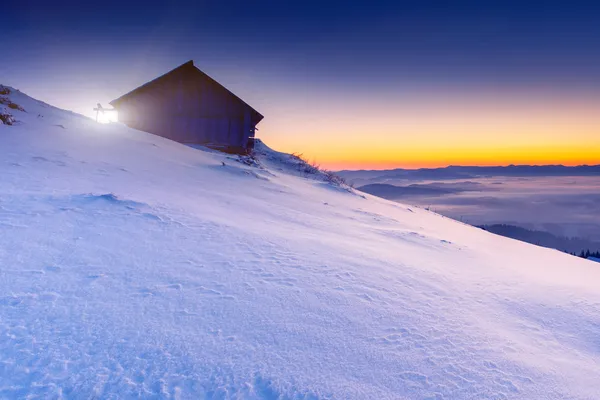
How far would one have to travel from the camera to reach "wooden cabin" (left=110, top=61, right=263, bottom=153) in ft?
59.1

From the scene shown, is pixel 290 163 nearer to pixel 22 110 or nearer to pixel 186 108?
pixel 186 108

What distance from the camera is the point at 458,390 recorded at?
153cm

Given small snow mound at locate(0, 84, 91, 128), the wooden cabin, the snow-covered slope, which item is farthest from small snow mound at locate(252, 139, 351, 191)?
the snow-covered slope

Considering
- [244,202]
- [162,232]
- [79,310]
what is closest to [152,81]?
[244,202]

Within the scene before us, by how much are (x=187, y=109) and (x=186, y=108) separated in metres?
0.07

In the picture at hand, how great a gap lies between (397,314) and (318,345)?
0.65m

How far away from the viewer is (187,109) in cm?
1809

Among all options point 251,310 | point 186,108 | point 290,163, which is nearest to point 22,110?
point 251,310

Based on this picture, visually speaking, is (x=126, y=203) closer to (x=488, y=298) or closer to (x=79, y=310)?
(x=79, y=310)

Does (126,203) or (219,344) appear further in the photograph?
(126,203)

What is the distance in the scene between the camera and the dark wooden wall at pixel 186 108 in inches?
709

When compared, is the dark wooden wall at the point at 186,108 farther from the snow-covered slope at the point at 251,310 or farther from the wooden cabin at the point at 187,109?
the snow-covered slope at the point at 251,310

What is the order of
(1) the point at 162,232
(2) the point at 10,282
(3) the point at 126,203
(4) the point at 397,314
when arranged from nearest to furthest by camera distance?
(2) the point at 10,282 < (4) the point at 397,314 < (1) the point at 162,232 < (3) the point at 126,203

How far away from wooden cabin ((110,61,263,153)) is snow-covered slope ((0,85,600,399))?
14.5 m
